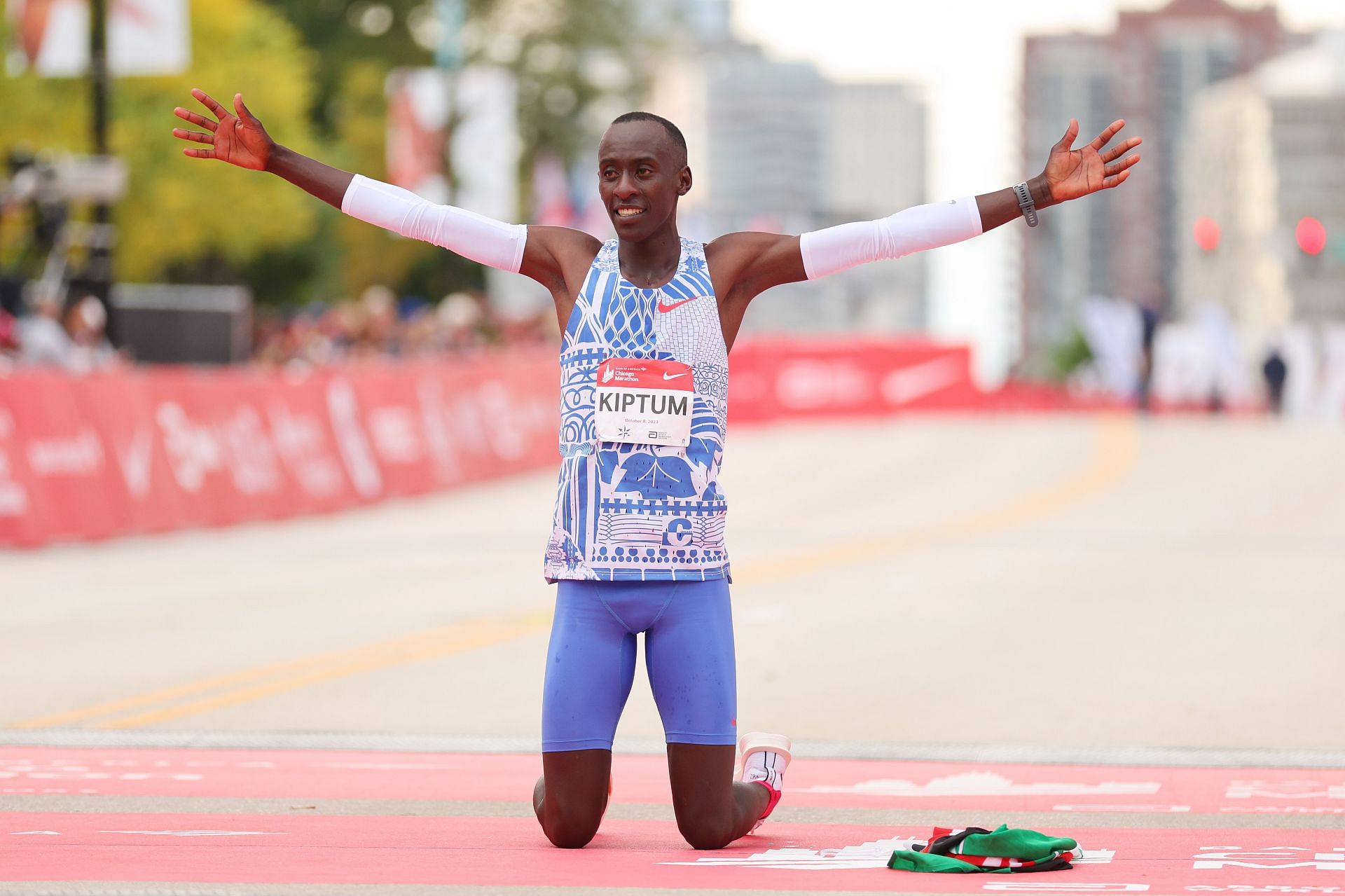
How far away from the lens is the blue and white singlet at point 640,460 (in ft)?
20.3

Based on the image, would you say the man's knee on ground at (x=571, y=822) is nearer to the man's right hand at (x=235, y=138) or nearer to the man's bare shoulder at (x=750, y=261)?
the man's bare shoulder at (x=750, y=261)

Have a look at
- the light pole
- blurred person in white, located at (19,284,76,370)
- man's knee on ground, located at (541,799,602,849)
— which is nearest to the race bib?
man's knee on ground, located at (541,799,602,849)

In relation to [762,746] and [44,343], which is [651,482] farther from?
[44,343]

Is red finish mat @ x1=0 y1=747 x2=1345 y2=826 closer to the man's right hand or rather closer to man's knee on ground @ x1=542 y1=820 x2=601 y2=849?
man's knee on ground @ x1=542 y1=820 x2=601 y2=849

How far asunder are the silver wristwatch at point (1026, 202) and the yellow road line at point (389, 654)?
15.8 ft

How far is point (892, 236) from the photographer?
6434 millimetres

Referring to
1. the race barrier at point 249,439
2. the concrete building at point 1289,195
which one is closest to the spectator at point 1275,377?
the race barrier at point 249,439

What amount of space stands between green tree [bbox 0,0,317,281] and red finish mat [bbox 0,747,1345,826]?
44.6 m

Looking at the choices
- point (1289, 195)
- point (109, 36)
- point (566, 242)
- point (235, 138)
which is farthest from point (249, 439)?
point (1289, 195)

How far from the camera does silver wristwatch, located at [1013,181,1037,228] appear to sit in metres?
6.39

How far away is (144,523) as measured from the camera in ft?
65.9

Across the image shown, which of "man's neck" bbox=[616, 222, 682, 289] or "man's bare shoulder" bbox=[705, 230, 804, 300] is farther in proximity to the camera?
"man's bare shoulder" bbox=[705, 230, 804, 300]

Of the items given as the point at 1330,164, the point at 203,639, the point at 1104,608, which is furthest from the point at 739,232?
the point at 1330,164

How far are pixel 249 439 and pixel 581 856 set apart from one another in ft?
53.8
